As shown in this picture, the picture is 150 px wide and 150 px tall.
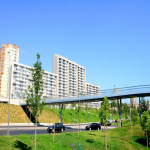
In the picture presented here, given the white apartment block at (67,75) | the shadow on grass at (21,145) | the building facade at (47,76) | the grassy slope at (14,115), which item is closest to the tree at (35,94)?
the shadow on grass at (21,145)

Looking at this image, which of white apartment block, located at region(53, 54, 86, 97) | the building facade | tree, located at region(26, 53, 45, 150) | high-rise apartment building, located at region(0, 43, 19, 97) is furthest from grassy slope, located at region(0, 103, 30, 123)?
white apartment block, located at region(53, 54, 86, 97)

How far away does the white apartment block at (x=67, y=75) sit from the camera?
5315 inches

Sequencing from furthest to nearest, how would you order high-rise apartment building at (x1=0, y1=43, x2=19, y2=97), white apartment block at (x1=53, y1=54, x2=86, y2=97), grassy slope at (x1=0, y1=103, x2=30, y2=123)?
1. white apartment block at (x1=53, y1=54, x2=86, y2=97)
2. high-rise apartment building at (x1=0, y1=43, x2=19, y2=97)
3. grassy slope at (x1=0, y1=103, x2=30, y2=123)

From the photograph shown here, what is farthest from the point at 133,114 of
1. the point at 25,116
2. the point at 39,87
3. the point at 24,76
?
the point at 24,76

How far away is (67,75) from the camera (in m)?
141

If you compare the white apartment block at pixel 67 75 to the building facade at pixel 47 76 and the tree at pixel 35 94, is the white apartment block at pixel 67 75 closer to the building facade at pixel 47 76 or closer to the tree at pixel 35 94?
the building facade at pixel 47 76

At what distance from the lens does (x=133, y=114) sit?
126 ft

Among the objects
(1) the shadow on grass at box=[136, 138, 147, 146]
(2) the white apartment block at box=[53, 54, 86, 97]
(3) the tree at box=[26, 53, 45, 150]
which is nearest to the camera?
(3) the tree at box=[26, 53, 45, 150]

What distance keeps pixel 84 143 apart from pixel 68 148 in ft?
10.6

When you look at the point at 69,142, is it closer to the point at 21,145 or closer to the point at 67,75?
the point at 21,145

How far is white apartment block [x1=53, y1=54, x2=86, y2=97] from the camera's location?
443 ft

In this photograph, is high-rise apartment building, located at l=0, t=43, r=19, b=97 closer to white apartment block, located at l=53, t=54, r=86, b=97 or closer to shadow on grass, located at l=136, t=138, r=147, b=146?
white apartment block, located at l=53, t=54, r=86, b=97

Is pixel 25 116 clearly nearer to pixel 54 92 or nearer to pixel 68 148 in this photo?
pixel 68 148

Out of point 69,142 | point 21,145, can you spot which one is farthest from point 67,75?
point 21,145
